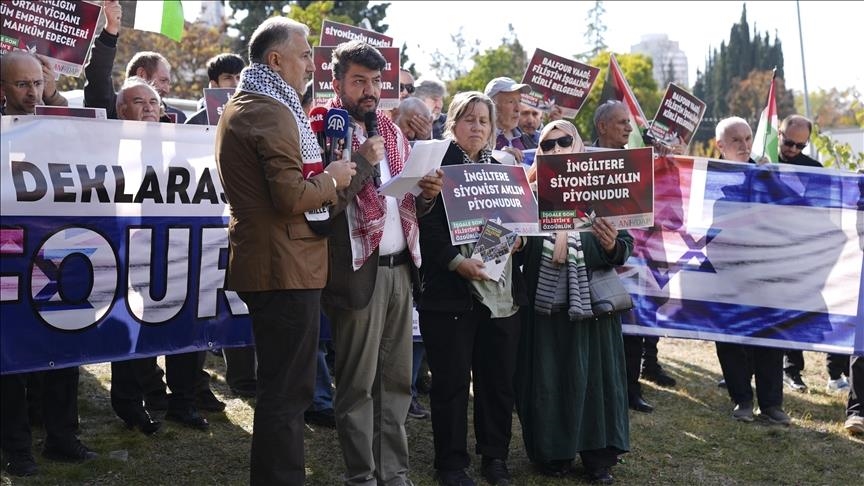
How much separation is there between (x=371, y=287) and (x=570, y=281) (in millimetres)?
1338

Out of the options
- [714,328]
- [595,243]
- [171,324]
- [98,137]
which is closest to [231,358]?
[171,324]

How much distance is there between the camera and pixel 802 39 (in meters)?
35.7

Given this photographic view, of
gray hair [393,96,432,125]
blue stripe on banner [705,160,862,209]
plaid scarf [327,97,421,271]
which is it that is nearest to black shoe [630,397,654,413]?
blue stripe on banner [705,160,862,209]

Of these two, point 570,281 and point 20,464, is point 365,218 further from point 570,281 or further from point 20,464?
point 20,464

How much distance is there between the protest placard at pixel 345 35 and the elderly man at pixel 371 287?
302 cm

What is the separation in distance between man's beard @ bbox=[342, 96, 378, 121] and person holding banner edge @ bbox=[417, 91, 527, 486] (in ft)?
2.52

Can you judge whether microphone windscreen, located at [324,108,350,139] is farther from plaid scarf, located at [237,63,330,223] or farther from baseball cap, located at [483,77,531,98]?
baseball cap, located at [483,77,531,98]

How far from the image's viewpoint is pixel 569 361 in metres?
5.75

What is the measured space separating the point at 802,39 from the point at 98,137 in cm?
3453

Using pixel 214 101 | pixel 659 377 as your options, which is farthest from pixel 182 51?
pixel 214 101

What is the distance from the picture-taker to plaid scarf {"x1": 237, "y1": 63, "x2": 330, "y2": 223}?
4.34 meters

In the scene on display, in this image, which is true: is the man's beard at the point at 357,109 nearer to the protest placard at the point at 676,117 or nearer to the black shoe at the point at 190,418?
the black shoe at the point at 190,418

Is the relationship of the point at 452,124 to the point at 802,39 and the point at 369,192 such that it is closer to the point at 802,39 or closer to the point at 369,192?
the point at 369,192

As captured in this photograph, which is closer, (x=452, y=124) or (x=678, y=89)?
(x=452, y=124)
